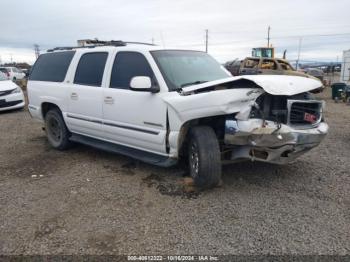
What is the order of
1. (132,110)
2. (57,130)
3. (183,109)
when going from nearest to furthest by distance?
(183,109)
(132,110)
(57,130)

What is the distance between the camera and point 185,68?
4.98m

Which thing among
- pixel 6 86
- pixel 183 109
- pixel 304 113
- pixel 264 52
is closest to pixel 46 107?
pixel 183 109

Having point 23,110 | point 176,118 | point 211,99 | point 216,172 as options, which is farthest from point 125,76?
point 23,110

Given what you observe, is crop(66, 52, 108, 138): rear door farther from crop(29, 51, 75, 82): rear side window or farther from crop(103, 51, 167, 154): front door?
crop(29, 51, 75, 82): rear side window

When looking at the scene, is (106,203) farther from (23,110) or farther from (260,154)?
(23,110)

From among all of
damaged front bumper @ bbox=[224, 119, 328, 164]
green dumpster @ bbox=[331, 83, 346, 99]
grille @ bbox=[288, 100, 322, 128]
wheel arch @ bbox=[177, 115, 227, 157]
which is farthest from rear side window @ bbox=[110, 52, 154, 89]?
green dumpster @ bbox=[331, 83, 346, 99]

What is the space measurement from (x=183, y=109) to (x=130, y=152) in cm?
134

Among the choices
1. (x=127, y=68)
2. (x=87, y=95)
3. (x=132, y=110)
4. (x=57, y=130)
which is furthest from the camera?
(x=57, y=130)

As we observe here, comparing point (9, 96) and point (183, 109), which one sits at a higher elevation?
point (183, 109)

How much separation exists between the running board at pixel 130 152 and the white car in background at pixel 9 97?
6.85 m

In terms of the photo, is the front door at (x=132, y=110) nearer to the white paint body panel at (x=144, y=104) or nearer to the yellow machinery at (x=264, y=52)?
the white paint body panel at (x=144, y=104)

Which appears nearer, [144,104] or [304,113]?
[304,113]

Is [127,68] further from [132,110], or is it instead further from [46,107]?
[46,107]

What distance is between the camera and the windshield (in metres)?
4.69
